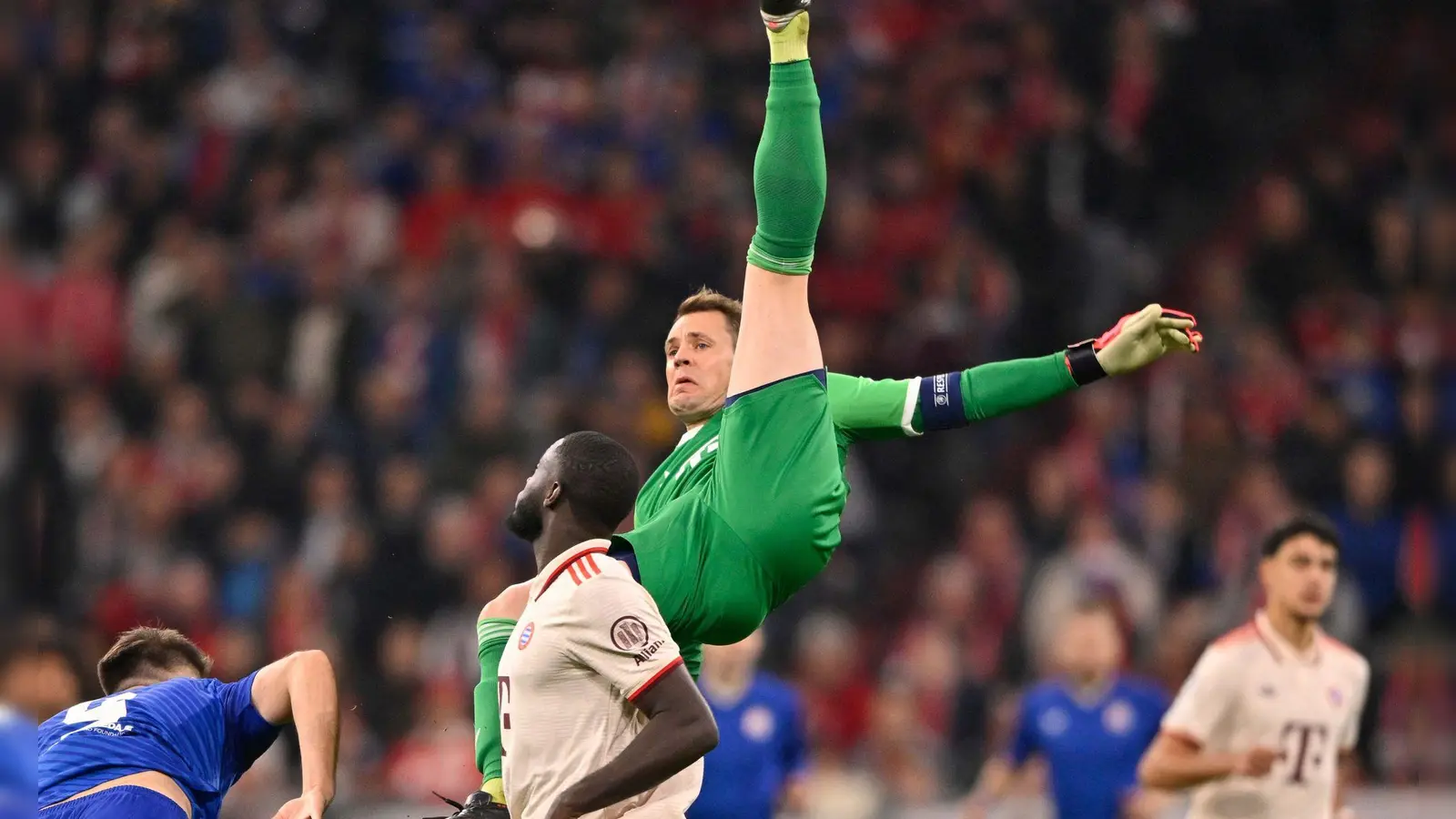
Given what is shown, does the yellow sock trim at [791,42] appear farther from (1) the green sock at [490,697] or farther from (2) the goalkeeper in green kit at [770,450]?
(1) the green sock at [490,697]

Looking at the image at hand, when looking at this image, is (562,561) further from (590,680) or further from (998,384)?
(998,384)

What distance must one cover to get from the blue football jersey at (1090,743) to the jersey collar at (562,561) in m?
5.69

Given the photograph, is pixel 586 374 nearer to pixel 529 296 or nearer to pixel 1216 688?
pixel 529 296

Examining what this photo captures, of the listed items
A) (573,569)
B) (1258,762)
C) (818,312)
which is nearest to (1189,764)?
(1258,762)

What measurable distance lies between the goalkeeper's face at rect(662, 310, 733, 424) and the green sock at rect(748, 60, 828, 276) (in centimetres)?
73

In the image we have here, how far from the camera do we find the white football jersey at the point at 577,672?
3.52 m

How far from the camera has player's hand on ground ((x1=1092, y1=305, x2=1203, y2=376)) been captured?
184 inches

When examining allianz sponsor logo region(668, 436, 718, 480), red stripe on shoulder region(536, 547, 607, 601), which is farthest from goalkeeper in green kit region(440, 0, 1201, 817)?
red stripe on shoulder region(536, 547, 607, 601)

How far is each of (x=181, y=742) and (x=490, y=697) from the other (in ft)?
2.59

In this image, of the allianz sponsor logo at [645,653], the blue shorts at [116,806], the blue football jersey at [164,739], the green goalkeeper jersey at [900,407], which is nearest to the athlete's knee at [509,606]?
the green goalkeeper jersey at [900,407]

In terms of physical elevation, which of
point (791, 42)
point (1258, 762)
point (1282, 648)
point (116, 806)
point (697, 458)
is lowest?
point (1258, 762)

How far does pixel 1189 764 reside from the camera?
710 cm

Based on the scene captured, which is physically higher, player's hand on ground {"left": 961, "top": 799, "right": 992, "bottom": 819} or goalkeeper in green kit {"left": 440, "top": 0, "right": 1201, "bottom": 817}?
goalkeeper in green kit {"left": 440, "top": 0, "right": 1201, "bottom": 817}

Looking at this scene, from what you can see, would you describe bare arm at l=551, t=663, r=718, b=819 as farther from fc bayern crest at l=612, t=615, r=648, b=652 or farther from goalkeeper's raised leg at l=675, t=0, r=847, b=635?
goalkeeper's raised leg at l=675, t=0, r=847, b=635
